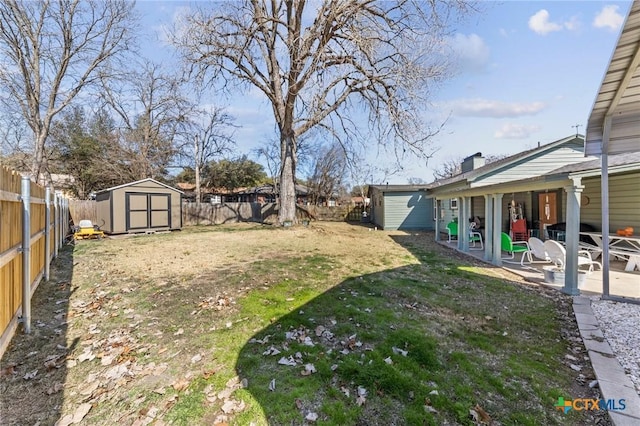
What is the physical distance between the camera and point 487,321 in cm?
385

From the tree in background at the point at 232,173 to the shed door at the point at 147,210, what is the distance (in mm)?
14193

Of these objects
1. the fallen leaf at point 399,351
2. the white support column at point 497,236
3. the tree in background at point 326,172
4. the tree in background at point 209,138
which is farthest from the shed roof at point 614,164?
the tree in background at point 209,138

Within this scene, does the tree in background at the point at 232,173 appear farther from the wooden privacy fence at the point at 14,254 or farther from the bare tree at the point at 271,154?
the wooden privacy fence at the point at 14,254

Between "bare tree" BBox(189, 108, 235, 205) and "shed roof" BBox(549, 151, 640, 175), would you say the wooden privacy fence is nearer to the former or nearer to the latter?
"shed roof" BBox(549, 151, 640, 175)

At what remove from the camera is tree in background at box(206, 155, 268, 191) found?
28.9 meters

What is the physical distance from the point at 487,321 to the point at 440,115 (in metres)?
8.37

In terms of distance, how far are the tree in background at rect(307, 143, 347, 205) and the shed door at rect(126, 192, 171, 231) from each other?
15864 millimetres

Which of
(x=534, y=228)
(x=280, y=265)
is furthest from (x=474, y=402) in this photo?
(x=534, y=228)

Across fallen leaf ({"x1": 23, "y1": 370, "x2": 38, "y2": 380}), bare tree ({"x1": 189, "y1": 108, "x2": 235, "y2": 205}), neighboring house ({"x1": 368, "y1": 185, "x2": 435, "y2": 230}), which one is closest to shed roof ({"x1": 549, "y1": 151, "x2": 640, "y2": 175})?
fallen leaf ({"x1": 23, "y1": 370, "x2": 38, "y2": 380})

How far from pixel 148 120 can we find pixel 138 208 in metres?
12.8

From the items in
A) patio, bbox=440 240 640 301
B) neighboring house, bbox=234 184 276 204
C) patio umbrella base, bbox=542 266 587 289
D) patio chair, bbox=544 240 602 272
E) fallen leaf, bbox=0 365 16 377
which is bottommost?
fallen leaf, bbox=0 365 16 377

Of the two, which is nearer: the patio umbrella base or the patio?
the patio

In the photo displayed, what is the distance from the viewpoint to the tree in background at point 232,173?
28875 millimetres

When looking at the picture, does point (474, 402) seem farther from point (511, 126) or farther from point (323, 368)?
point (511, 126)
